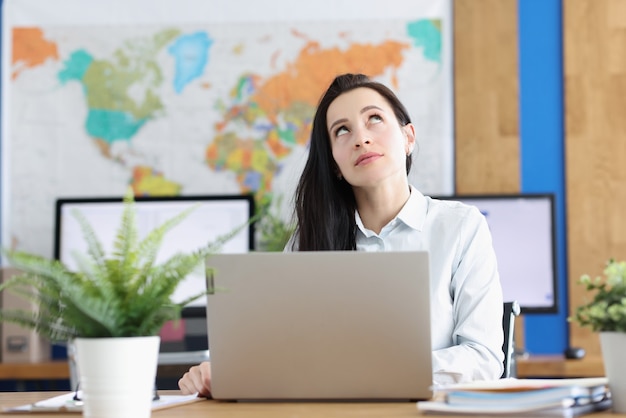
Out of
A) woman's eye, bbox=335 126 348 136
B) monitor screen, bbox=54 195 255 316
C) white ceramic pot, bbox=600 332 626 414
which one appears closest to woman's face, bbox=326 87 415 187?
woman's eye, bbox=335 126 348 136

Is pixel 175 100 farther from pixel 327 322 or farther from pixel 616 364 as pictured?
pixel 616 364

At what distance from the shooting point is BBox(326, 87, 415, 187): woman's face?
2.08m

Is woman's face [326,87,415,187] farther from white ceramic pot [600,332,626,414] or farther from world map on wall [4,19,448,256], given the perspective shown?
world map on wall [4,19,448,256]

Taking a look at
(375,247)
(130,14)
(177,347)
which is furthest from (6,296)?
(375,247)

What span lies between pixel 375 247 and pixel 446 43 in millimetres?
1869

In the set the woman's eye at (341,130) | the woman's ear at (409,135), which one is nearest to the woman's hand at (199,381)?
the woman's eye at (341,130)

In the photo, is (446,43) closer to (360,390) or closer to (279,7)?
(279,7)

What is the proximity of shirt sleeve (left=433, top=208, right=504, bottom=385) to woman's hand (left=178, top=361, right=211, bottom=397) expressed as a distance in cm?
Result: 44

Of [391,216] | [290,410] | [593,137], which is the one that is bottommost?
[290,410]

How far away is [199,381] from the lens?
1.55 meters

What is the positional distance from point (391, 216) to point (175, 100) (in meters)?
1.92

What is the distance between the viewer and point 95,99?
388 centimetres

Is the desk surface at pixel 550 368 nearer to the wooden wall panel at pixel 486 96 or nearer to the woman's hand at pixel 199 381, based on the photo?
the wooden wall panel at pixel 486 96

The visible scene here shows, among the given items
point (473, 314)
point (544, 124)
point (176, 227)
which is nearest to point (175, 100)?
point (176, 227)
